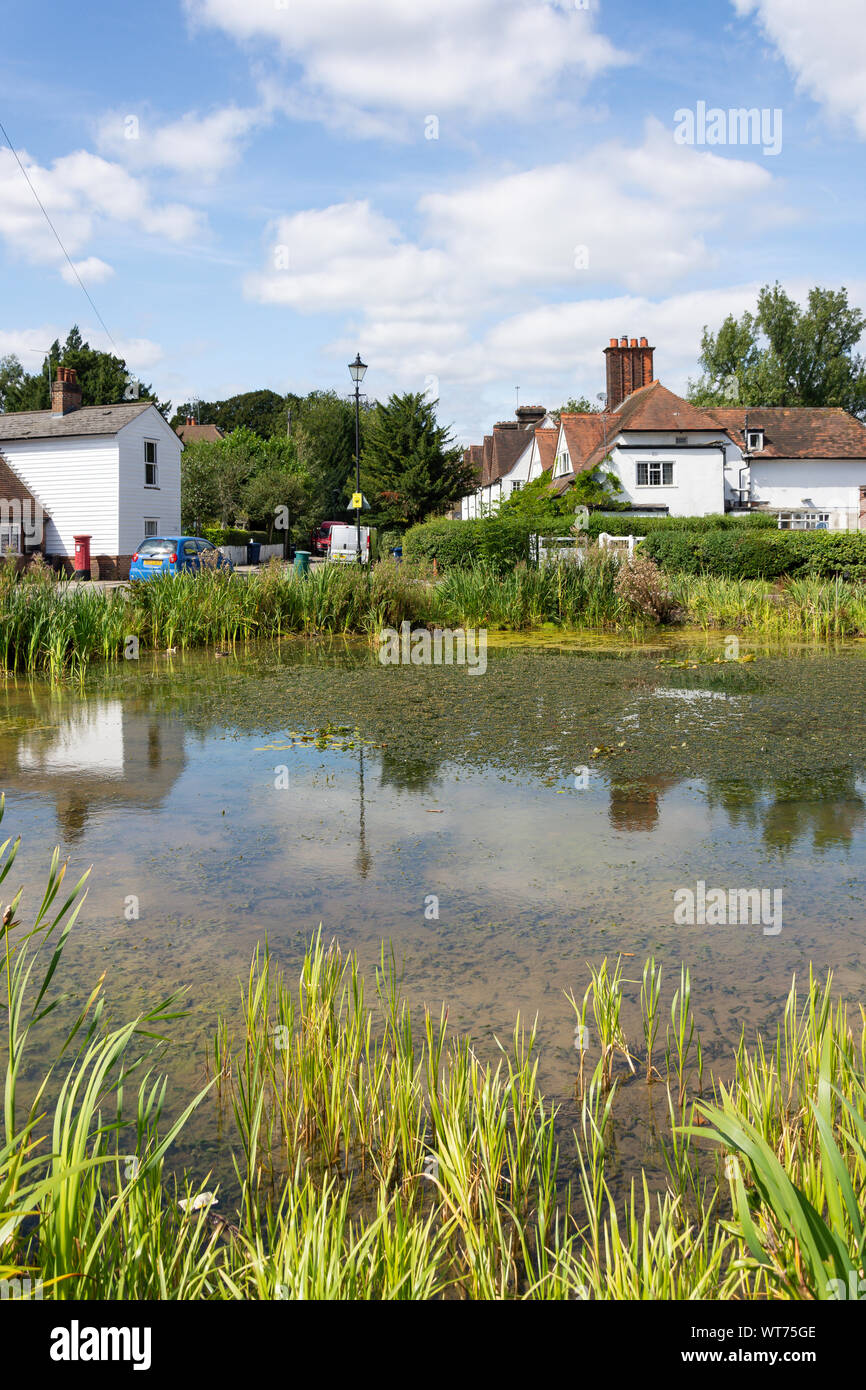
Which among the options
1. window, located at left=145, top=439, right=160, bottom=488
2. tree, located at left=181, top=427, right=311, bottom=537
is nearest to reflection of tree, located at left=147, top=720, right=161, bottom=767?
window, located at left=145, top=439, right=160, bottom=488

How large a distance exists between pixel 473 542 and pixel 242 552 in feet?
59.6

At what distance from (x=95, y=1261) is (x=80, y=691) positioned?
10292mm

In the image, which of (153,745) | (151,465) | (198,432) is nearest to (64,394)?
(151,465)

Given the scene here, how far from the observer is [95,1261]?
2137 millimetres

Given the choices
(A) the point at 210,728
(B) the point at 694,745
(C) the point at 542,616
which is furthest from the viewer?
(C) the point at 542,616

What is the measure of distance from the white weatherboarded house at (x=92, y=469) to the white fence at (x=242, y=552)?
16.6 feet

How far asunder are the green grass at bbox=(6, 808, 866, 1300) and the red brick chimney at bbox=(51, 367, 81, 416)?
36.1 m

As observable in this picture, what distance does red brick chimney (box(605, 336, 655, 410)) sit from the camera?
2048 inches

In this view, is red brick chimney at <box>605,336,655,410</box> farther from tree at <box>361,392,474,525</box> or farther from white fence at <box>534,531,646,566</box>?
white fence at <box>534,531,646,566</box>

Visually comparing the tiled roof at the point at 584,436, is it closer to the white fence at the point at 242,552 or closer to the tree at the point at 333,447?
the white fence at the point at 242,552

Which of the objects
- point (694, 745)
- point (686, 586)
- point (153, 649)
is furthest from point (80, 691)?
point (686, 586)

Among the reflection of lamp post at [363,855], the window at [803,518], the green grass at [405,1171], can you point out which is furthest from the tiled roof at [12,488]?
the window at [803,518]
